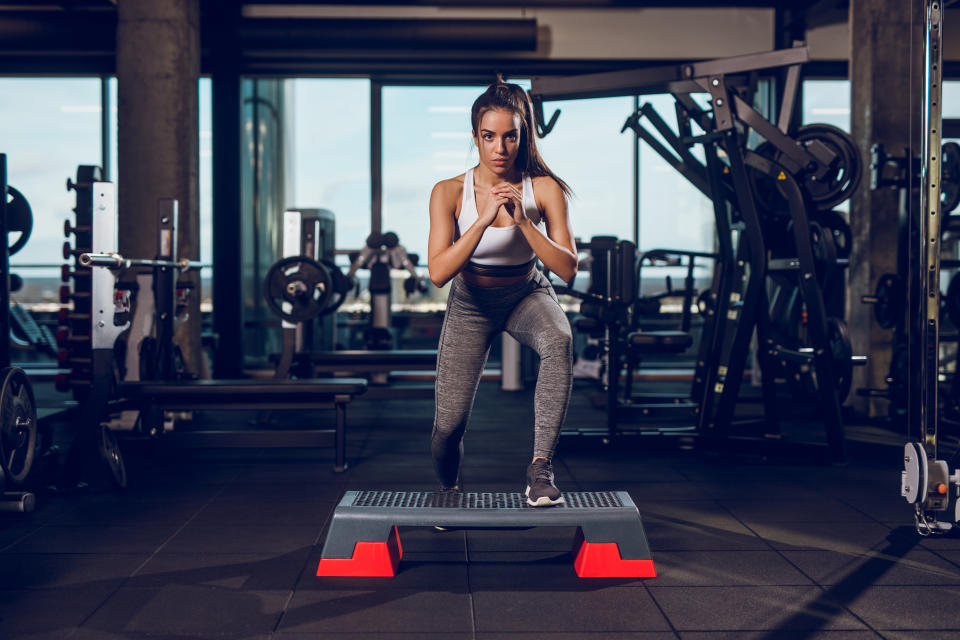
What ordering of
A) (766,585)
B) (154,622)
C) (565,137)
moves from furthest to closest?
1. (565,137)
2. (766,585)
3. (154,622)

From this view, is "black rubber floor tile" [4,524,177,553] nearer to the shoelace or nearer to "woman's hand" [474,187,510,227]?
the shoelace

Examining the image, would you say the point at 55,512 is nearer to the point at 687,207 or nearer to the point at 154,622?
the point at 154,622

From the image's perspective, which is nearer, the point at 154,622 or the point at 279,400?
the point at 154,622

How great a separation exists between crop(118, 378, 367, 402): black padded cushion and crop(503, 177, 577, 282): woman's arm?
169 centimetres

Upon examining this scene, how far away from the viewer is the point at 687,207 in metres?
7.94

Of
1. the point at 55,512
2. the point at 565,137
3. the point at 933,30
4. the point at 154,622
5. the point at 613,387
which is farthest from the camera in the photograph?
the point at 565,137

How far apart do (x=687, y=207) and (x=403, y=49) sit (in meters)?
3.05

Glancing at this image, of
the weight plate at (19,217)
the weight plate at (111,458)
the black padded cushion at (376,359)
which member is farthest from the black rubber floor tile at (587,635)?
the black padded cushion at (376,359)

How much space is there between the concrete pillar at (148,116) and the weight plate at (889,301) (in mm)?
4353

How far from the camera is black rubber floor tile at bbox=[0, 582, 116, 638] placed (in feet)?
6.17

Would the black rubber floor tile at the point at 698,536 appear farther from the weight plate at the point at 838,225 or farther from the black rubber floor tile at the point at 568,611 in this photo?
the weight plate at the point at 838,225

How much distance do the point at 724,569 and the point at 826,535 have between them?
545 mm

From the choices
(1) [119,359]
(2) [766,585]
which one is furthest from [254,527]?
(1) [119,359]

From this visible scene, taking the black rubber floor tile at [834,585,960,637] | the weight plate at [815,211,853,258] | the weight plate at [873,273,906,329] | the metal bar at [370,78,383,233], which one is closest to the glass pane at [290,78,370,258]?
the metal bar at [370,78,383,233]
